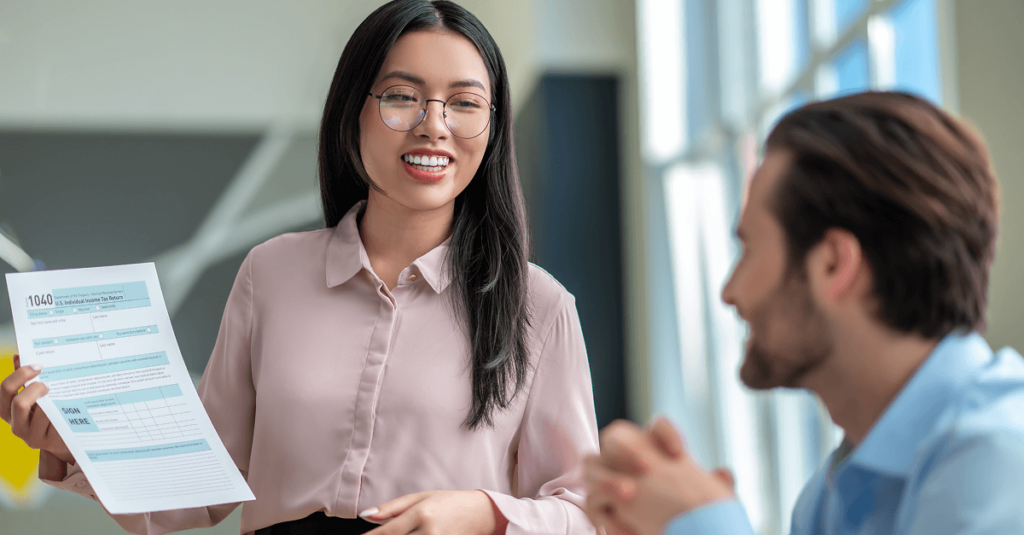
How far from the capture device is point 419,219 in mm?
1414

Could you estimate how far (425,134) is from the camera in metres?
1.31

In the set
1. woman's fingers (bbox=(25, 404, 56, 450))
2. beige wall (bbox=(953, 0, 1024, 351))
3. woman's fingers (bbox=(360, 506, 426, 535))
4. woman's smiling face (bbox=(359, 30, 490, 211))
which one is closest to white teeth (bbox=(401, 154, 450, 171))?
woman's smiling face (bbox=(359, 30, 490, 211))

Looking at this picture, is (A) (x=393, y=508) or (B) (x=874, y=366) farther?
(A) (x=393, y=508)

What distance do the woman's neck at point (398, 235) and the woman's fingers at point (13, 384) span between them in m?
0.53

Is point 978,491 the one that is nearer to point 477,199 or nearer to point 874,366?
point 874,366

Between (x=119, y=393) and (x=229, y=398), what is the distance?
0.21 m

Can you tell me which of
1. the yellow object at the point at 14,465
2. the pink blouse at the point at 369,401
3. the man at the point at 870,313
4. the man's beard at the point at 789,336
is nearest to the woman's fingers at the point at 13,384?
the pink blouse at the point at 369,401

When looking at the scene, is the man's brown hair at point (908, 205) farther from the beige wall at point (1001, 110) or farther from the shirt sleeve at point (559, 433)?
the beige wall at point (1001, 110)

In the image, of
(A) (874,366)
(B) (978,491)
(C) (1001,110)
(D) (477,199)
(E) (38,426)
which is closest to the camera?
(B) (978,491)

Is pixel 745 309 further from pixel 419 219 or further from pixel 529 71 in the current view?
pixel 529 71

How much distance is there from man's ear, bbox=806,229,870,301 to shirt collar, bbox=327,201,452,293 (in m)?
0.76

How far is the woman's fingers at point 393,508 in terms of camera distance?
1.11 meters

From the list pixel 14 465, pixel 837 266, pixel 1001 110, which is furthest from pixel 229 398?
pixel 14 465

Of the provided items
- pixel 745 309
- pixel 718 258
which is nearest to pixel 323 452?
pixel 745 309
